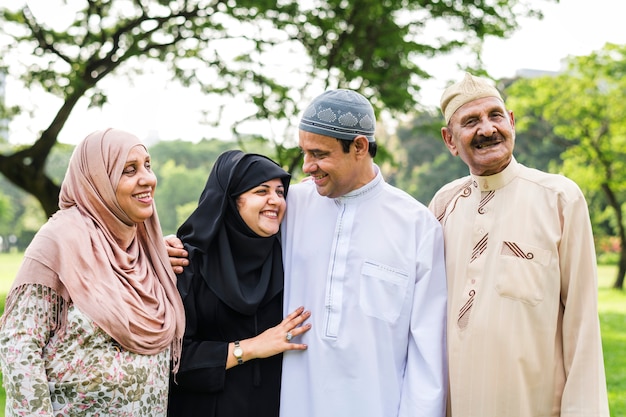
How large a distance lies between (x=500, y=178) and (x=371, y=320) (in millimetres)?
780

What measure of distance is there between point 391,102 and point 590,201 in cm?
2880

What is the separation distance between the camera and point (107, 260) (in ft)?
7.95

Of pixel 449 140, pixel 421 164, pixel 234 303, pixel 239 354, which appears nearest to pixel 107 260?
pixel 234 303

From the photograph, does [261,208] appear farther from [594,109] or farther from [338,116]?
[594,109]

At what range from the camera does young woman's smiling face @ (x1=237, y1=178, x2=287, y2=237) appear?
279 centimetres

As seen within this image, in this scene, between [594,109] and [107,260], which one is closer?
[107,260]

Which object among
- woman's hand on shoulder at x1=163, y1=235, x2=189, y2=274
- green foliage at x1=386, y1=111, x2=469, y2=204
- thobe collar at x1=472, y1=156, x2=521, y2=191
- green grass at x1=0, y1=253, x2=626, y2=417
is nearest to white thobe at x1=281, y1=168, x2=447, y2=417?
thobe collar at x1=472, y1=156, x2=521, y2=191

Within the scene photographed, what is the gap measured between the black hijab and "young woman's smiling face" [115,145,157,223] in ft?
1.01

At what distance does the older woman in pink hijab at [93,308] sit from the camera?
230 cm

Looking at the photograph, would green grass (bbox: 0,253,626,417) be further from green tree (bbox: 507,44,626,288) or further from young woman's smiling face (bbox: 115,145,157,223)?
young woman's smiling face (bbox: 115,145,157,223)

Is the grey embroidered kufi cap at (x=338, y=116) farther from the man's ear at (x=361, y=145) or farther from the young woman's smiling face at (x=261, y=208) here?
the young woman's smiling face at (x=261, y=208)

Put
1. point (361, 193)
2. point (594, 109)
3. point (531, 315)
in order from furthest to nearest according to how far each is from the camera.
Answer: point (594, 109), point (361, 193), point (531, 315)

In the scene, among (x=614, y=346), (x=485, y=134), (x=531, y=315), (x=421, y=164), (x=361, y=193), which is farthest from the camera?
(x=421, y=164)

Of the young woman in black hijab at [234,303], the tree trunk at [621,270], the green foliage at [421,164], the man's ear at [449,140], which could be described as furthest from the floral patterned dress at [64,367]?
the green foliage at [421,164]
